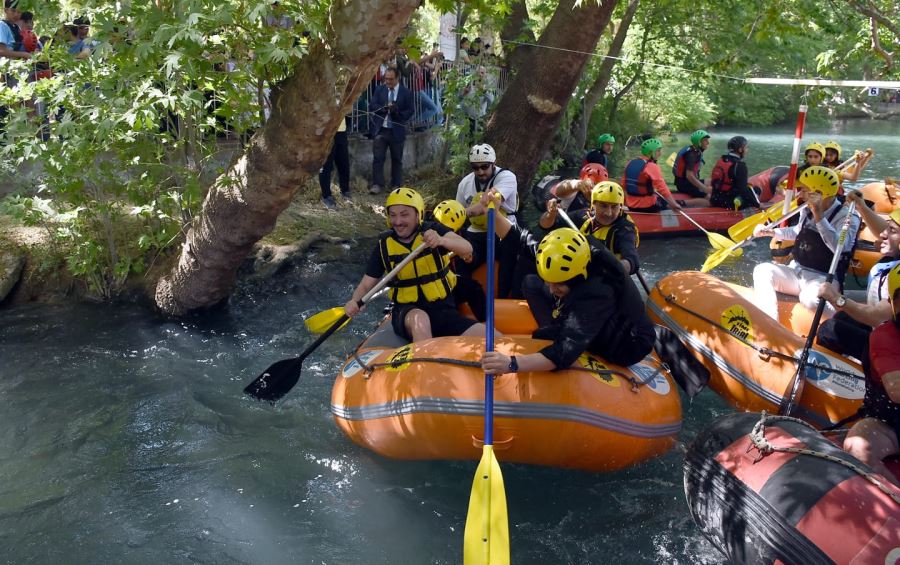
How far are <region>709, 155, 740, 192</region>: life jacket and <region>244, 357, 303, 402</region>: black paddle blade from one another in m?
7.79

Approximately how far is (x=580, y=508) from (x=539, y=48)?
6047mm

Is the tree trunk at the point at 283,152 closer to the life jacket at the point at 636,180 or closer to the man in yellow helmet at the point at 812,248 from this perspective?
the man in yellow helmet at the point at 812,248

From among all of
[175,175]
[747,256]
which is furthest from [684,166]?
[175,175]

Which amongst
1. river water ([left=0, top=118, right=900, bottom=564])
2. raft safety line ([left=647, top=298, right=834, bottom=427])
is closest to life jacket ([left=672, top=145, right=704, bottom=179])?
raft safety line ([left=647, top=298, right=834, bottom=427])

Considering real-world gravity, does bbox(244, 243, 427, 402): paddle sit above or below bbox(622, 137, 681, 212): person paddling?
below

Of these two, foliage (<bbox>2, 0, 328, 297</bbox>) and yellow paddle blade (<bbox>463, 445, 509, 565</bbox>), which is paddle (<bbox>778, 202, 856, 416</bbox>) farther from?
foliage (<bbox>2, 0, 328, 297</bbox>)

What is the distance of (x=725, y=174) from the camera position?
1081cm

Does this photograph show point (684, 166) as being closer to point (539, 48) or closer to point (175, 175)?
point (539, 48)

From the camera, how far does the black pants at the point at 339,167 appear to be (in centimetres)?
953

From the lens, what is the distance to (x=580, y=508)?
14.8 feet

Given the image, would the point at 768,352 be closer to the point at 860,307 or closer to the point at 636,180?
the point at 860,307

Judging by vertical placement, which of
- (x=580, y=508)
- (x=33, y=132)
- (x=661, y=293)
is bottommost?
(x=580, y=508)

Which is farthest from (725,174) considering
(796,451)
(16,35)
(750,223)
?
(16,35)

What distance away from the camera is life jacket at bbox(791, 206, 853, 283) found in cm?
586
